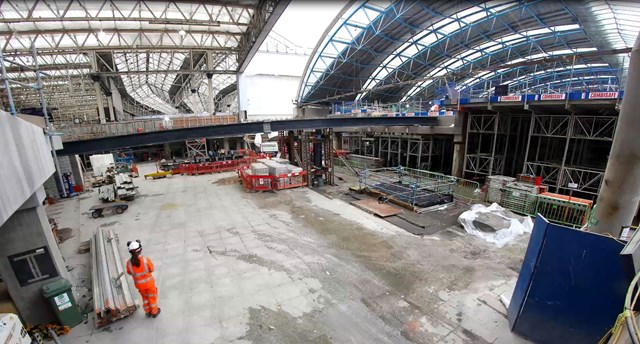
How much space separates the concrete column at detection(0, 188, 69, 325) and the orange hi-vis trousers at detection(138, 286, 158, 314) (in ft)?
6.07

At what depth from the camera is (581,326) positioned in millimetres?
4691

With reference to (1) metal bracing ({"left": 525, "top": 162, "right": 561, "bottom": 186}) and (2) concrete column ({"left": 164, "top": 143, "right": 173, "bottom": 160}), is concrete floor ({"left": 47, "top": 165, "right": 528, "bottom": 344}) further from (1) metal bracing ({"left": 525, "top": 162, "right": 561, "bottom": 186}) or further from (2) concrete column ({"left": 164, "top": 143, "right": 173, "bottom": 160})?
(2) concrete column ({"left": 164, "top": 143, "right": 173, "bottom": 160})

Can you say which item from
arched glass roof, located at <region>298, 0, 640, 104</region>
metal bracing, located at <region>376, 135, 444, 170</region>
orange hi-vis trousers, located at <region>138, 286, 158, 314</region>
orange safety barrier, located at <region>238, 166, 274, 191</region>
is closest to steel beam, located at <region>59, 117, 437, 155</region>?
metal bracing, located at <region>376, 135, 444, 170</region>

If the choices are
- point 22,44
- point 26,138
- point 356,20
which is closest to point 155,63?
point 22,44

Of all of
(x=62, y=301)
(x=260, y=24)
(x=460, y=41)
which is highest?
(x=460, y=41)

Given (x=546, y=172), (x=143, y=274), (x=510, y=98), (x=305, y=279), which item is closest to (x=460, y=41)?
(x=510, y=98)

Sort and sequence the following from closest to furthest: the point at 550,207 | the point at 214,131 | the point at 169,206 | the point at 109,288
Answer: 1. the point at 109,288
2. the point at 550,207
3. the point at 214,131
4. the point at 169,206

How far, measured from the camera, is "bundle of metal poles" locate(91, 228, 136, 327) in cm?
565

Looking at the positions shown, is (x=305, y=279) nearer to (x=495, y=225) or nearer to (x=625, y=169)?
(x=625, y=169)

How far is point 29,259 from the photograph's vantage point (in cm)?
536

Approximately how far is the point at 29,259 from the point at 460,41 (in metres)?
33.2

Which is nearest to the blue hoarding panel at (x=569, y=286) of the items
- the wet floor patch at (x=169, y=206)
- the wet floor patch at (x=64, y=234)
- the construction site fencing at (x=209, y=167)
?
the wet floor patch at (x=169, y=206)

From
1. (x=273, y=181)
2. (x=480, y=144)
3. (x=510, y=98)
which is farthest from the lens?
(x=480, y=144)

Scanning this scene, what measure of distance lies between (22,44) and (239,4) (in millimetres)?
15710
